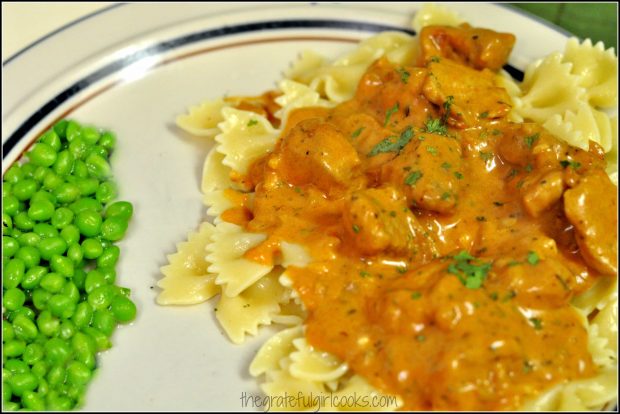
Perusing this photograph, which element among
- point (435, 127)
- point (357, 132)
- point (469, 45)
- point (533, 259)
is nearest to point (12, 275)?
point (357, 132)

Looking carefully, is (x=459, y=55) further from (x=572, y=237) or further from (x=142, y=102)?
(x=142, y=102)

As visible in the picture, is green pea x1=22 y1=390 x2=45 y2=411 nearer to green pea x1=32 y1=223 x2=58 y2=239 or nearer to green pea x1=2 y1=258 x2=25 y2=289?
green pea x1=2 y1=258 x2=25 y2=289

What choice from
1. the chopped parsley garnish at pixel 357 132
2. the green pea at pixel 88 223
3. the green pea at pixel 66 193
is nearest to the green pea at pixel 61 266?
the green pea at pixel 88 223

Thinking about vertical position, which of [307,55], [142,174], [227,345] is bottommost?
[227,345]

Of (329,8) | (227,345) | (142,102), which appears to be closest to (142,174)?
(142,102)

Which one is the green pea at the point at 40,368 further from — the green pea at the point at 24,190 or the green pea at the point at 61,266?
the green pea at the point at 24,190

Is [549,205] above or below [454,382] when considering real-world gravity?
above

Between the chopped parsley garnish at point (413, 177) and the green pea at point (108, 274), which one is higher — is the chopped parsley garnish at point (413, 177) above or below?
above

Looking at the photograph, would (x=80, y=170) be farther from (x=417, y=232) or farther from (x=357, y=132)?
(x=417, y=232)
